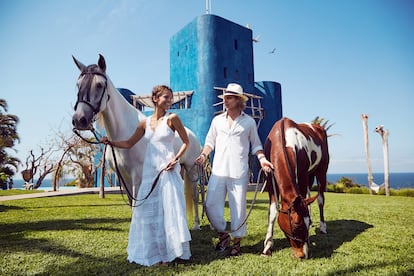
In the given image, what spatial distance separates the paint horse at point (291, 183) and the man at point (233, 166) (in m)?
0.24

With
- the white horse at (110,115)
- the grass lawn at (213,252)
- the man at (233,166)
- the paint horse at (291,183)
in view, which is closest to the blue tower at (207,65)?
the grass lawn at (213,252)

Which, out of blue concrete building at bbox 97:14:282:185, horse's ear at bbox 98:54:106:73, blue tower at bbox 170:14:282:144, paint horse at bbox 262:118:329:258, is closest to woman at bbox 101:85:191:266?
horse's ear at bbox 98:54:106:73

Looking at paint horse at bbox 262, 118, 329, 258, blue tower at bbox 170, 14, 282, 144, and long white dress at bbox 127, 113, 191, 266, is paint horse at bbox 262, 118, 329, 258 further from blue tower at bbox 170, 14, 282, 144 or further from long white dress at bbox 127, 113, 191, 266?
blue tower at bbox 170, 14, 282, 144

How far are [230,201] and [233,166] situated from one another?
0.50 meters

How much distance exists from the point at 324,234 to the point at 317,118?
27.4m

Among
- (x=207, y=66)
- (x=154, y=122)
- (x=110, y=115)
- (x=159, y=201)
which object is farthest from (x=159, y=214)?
(x=207, y=66)

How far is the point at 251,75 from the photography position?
2548 cm

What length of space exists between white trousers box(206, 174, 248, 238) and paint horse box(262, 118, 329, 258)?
40 centimetres

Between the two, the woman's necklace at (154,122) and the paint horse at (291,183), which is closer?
the paint horse at (291,183)

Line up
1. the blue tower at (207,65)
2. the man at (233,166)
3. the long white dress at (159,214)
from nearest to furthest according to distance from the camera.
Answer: the long white dress at (159,214)
the man at (233,166)
the blue tower at (207,65)

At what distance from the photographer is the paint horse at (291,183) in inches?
126

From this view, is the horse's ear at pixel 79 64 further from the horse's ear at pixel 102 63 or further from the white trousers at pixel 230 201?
the white trousers at pixel 230 201

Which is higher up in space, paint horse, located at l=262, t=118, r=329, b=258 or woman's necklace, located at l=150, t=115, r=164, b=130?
woman's necklace, located at l=150, t=115, r=164, b=130

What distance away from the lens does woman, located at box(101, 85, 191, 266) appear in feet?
10.4
